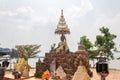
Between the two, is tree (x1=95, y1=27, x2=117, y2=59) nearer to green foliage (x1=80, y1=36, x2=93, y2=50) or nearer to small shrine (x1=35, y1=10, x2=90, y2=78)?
green foliage (x1=80, y1=36, x2=93, y2=50)

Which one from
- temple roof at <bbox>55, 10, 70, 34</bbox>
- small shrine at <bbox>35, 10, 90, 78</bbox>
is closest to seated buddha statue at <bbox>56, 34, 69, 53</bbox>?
small shrine at <bbox>35, 10, 90, 78</bbox>

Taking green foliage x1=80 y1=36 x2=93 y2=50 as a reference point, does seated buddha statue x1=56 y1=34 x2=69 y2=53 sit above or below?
below

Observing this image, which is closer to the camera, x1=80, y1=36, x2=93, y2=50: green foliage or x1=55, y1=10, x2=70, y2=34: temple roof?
x1=55, y1=10, x2=70, y2=34: temple roof

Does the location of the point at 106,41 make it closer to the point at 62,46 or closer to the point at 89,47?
the point at 89,47

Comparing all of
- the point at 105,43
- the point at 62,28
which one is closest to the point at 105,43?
the point at 105,43

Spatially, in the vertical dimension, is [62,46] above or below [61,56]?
above

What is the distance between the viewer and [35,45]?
42.3m

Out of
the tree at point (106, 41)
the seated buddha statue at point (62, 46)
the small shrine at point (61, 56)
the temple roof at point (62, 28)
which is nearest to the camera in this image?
the small shrine at point (61, 56)

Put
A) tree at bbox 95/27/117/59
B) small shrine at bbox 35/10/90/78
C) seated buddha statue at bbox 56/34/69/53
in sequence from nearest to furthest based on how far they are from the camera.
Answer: small shrine at bbox 35/10/90/78 → seated buddha statue at bbox 56/34/69/53 → tree at bbox 95/27/117/59

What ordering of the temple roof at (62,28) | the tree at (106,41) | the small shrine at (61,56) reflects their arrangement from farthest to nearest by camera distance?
1. the tree at (106,41)
2. the temple roof at (62,28)
3. the small shrine at (61,56)

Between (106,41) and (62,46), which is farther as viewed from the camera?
(106,41)

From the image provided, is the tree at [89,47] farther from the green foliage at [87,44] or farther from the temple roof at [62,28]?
the temple roof at [62,28]

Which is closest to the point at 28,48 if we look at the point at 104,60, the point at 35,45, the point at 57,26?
the point at 35,45

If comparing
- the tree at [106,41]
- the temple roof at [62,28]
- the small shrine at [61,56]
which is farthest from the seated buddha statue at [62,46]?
the tree at [106,41]
